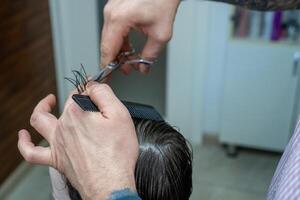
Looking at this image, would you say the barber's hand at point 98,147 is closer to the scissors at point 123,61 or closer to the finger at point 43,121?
the finger at point 43,121

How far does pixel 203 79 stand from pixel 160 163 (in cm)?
146

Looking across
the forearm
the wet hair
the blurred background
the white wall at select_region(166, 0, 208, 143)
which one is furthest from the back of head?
the white wall at select_region(166, 0, 208, 143)

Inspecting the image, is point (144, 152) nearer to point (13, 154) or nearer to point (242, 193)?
point (242, 193)

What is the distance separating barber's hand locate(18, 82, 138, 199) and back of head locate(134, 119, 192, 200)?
6.9 inches

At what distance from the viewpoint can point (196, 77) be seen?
224 centimetres

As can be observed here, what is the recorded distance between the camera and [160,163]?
82 centimetres

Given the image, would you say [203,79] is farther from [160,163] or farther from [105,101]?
[105,101]

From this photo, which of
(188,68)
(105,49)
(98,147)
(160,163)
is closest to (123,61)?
(105,49)

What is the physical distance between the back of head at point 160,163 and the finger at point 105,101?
19cm

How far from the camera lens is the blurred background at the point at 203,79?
2.02 meters

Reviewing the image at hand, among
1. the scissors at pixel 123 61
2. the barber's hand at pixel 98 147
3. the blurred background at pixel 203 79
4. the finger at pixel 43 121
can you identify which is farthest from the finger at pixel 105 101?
the blurred background at pixel 203 79

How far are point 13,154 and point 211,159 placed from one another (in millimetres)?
1055

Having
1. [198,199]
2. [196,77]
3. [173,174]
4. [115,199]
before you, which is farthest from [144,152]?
[196,77]

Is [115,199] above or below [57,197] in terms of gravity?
above
